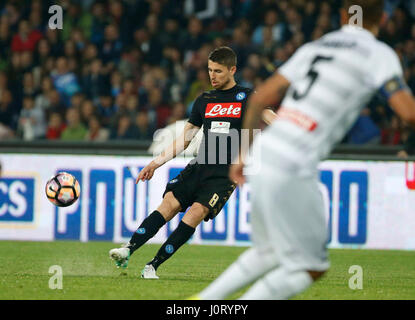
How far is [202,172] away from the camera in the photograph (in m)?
8.23

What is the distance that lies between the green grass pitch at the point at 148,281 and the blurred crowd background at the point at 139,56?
292 cm

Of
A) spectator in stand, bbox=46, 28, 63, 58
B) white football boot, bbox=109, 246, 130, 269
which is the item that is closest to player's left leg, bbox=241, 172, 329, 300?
white football boot, bbox=109, 246, 130, 269

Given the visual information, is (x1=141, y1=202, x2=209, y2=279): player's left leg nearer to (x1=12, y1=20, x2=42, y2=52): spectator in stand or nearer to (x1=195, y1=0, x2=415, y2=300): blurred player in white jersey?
(x1=195, y1=0, x2=415, y2=300): blurred player in white jersey

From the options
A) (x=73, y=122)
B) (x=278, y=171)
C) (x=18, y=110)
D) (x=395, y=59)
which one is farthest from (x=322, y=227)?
(x=18, y=110)

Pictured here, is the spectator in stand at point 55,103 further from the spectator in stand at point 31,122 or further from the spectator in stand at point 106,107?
the spectator in stand at point 106,107

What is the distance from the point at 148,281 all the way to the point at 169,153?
1195mm

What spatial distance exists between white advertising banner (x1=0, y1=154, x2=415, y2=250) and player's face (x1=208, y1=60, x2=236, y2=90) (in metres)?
4.26

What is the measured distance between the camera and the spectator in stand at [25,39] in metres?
16.3

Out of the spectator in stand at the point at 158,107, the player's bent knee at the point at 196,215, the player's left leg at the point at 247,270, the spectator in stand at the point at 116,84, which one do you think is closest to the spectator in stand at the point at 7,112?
the spectator in stand at the point at 116,84

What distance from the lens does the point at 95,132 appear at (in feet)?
47.4

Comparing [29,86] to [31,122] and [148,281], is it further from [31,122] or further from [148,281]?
[148,281]

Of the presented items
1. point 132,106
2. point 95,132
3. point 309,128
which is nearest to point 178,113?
point 132,106

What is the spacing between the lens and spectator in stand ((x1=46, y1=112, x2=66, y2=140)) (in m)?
14.6

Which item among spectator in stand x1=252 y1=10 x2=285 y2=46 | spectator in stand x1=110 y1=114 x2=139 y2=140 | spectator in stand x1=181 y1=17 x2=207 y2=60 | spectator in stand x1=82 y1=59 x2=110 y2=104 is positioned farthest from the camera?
spectator in stand x1=181 y1=17 x2=207 y2=60
